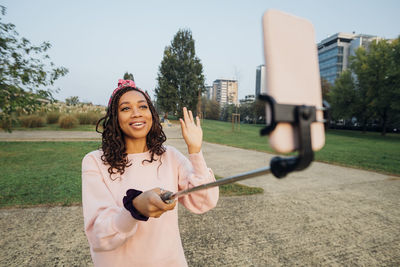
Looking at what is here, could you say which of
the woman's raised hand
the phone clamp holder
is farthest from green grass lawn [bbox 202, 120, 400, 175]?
the woman's raised hand

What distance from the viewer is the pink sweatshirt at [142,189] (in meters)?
1.15

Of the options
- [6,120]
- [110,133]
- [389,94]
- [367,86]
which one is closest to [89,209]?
[110,133]

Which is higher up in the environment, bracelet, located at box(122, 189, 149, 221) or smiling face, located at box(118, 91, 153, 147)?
smiling face, located at box(118, 91, 153, 147)

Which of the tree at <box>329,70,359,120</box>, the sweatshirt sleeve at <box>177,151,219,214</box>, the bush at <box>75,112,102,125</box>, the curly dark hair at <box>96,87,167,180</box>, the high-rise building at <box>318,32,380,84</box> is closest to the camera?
the sweatshirt sleeve at <box>177,151,219,214</box>

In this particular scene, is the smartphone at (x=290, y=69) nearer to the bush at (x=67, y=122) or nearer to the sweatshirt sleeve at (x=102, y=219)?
the sweatshirt sleeve at (x=102, y=219)

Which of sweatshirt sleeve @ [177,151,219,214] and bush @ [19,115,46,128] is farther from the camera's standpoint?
bush @ [19,115,46,128]

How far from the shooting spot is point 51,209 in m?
3.73

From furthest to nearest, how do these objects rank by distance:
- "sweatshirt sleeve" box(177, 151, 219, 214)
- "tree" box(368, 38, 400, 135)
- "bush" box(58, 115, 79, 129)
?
"tree" box(368, 38, 400, 135)
"bush" box(58, 115, 79, 129)
"sweatshirt sleeve" box(177, 151, 219, 214)

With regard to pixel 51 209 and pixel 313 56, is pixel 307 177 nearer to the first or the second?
pixel 51 209

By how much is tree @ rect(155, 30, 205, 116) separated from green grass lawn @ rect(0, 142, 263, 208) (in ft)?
91.7

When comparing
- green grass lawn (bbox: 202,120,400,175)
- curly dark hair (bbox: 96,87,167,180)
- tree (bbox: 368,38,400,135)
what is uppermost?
tree (bbox: 368,38,400,135)

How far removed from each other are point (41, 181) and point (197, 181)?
203 inches

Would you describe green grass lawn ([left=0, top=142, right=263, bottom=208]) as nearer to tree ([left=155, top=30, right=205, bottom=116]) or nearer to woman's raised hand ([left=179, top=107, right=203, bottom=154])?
woman's raised hand ([left=179, top=107, right=203, bottom=154])

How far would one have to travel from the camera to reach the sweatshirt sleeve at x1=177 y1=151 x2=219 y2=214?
129 centimetres
